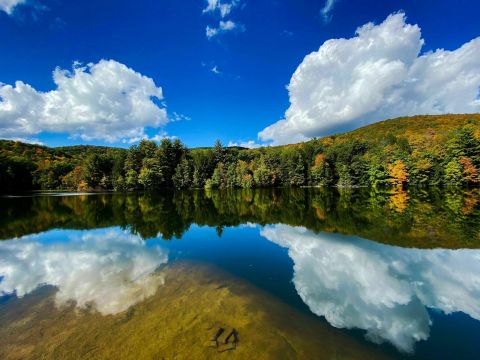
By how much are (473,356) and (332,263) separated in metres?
6.16

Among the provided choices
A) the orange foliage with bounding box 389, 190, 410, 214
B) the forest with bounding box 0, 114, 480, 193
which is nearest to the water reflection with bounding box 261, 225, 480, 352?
the orange foliage with bounding box 389, 190, 410, 214

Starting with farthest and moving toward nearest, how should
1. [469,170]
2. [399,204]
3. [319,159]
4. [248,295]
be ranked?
1. [319,159]
2. [469,170]
3. [399,204]
4. [248,295]

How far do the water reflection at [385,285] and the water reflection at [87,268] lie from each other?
6637 millimetres

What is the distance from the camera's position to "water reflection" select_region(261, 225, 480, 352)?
727 centimetres

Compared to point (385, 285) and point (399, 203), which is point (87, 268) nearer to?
point (385, 285)

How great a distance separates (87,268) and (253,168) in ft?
243

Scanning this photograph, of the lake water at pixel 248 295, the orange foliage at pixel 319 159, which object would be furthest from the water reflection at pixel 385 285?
the orange foliage at pixel 319 159

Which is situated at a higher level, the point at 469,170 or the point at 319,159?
the point at 319,159

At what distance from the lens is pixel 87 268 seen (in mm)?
12062

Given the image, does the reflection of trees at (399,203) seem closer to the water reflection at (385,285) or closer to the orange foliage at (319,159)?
the water reflection at (385,285)

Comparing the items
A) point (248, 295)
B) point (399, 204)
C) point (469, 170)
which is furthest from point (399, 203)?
point (469, 170)

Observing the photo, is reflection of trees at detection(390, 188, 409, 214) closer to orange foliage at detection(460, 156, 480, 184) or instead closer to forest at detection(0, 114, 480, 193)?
forest at detection(0, 114, 480, 193)

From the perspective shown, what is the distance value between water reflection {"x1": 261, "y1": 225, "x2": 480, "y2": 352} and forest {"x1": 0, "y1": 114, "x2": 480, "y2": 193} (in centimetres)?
6006

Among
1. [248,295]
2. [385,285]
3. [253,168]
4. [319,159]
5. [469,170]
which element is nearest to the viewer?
[248,295]
